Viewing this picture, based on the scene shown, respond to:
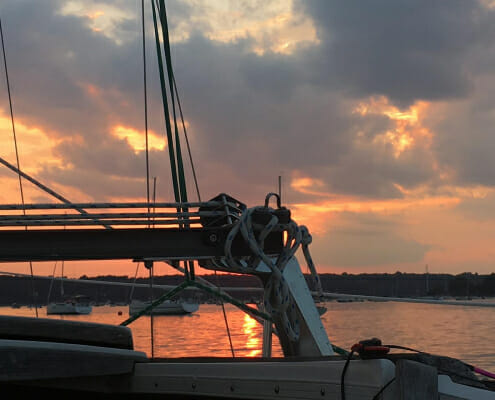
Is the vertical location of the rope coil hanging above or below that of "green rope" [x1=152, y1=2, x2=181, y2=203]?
below

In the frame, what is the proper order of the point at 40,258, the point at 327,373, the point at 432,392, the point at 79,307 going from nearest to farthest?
the point at 432,392 → the point at 327,373 → the point at 40,258 → the point at 79,307

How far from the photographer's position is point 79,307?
146m

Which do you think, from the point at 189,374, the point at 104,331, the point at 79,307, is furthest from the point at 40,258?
the point at 79,307

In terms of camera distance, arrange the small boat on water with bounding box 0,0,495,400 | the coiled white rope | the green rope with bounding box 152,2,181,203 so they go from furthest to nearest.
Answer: the green rope with bounding box 152,2,181,203
the coiled white rope
the small boat on water with bounding box 0,0,495,400

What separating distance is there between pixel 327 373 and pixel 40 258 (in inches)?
133

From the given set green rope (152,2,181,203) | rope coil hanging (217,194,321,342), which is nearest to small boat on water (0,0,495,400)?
rope coil hanging (217,194,321,342)

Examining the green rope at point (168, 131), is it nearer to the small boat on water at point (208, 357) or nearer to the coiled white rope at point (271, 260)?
the small boat on water at point (208, 357)

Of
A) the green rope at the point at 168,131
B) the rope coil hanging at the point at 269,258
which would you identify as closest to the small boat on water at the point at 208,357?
the rope coil hanging at the point at 269,258

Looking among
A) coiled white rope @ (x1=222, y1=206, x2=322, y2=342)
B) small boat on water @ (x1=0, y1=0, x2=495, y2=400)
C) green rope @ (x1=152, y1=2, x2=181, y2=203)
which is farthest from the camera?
green rope @ (x1=152, y1=2, x2=181, y2=203)

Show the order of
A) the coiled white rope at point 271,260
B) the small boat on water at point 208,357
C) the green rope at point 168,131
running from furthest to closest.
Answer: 1. the green rope at point 168,131
2. the coiled white rope at point 271,260
3. the small boat on water at point 208,357

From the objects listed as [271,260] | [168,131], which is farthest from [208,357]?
[168,131]

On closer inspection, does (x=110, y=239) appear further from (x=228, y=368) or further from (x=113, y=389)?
(x=228, y=368)

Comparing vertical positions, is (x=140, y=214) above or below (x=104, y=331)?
above

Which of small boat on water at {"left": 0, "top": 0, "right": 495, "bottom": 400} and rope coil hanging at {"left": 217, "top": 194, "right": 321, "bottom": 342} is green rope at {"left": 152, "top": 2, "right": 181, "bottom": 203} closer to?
small boat on water at {"left": 0, "top": 0, "right": 495, "bottom": 400}
